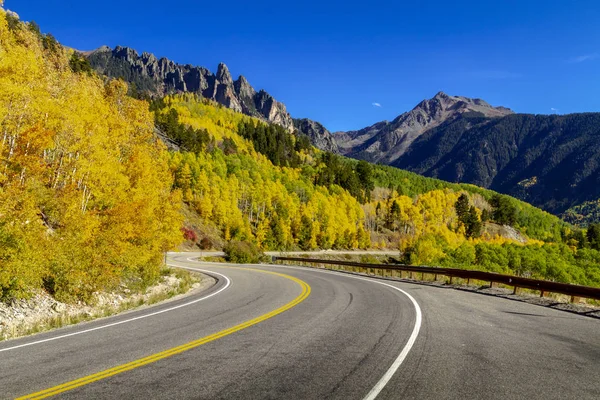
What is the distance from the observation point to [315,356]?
22.0 feet

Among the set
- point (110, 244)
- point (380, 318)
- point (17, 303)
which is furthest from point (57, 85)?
point (380, 318)

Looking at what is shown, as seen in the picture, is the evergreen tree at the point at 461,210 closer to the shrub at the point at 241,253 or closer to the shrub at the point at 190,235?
the shrub at the point at 190,235

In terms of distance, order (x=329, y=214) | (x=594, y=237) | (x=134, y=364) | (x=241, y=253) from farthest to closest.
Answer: (x=594, y=237) → (x=329, y=214) → (x=241, y=253) → (x=134, y=364)

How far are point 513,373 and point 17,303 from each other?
14566 millimetres

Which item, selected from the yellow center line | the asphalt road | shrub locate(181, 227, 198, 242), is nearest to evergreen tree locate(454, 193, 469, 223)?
shrub locate(181, 227, 198, 242)

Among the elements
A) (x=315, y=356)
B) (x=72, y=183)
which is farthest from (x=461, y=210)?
(x=315, y=356)

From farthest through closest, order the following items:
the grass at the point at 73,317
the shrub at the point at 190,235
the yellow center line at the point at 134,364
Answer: the shrub at the point at 190,235, the grass at the point at 73,317, the yellow center line at the point at 134,364

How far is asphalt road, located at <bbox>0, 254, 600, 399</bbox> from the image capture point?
523cm

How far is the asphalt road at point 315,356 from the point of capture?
17.2 feet

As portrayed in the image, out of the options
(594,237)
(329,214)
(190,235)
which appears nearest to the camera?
(190,235)

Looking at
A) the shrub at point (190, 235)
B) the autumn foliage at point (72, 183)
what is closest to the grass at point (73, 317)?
the autumn foliage at point (72, 183)

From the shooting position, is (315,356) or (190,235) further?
(190,235)

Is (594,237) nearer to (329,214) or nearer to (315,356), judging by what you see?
(329,214)

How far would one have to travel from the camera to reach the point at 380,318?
33.2 ft
